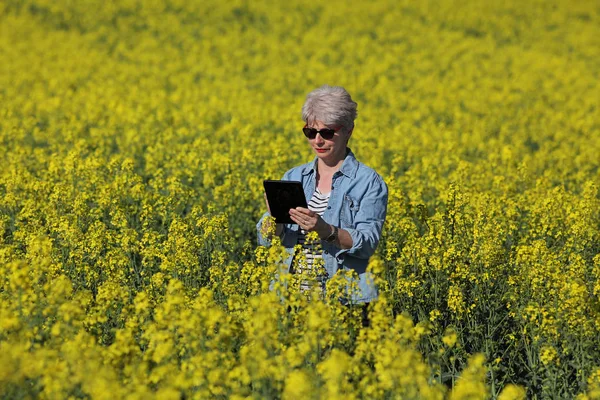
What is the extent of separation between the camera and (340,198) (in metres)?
Result: 4.97

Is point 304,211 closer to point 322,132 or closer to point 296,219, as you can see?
point 296,219

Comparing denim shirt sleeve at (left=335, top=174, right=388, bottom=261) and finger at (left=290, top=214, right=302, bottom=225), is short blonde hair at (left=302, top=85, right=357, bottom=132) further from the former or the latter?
finger at (left=290, top=214, right=302, bottom=225)

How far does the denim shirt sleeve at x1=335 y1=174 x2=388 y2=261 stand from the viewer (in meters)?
4.75

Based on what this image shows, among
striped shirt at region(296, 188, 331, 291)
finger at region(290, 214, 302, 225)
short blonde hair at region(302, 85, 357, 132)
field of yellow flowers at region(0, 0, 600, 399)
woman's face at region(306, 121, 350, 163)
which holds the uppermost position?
short blonde hair at region(302, 85, 357, 132)

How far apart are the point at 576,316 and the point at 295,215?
1796mm

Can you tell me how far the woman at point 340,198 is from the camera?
4781mm

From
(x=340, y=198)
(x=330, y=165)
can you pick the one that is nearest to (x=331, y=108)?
(x=330, y=165)

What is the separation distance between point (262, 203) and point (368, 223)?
4.00m

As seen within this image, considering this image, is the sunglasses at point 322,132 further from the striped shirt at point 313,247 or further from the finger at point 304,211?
the finger at point 304,211

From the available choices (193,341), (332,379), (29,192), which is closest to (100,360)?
(193,341)

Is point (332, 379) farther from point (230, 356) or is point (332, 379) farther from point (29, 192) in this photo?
point (29, 192)

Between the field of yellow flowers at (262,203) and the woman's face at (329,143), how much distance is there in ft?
2.05

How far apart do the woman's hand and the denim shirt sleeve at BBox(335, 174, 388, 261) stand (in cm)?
20

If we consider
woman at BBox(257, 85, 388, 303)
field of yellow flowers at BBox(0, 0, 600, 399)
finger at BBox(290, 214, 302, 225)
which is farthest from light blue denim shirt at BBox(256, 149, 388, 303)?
finger at BBox(290, 214, 302, 225)
